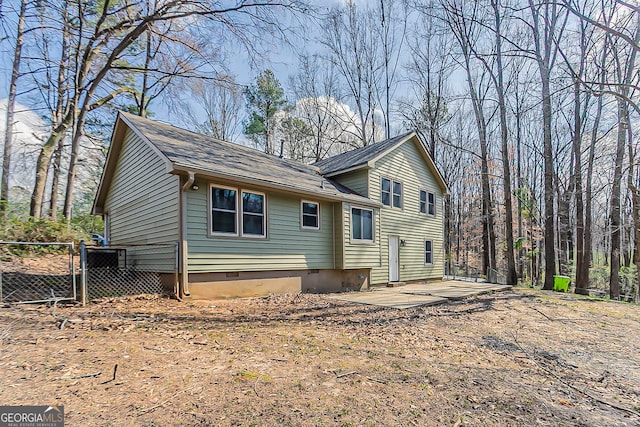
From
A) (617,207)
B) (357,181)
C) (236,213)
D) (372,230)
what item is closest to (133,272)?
(236,213)

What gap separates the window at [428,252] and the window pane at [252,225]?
953cm

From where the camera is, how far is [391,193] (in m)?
13.5

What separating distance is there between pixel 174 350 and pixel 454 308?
22.7 ft

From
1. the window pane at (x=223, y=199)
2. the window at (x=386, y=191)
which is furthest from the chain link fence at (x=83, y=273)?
the window at (x=386, y=191)

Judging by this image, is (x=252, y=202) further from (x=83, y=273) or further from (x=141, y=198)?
(x=83, y=273)

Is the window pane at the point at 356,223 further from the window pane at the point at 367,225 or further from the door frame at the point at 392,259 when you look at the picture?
the door frame at the point at 392,259

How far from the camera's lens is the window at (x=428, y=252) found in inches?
607

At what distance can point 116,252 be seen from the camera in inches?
431

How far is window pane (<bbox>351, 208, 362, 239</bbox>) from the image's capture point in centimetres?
1123

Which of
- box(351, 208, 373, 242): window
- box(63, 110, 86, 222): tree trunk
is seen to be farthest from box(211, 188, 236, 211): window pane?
box(63, 110, 86, 222): tree trunk

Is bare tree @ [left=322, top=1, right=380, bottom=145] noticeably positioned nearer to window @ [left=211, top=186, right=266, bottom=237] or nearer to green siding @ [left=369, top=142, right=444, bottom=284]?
green siding @ [left=369, top=142, right=444, bottom=284]

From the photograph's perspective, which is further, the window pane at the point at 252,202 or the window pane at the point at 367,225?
the window pane at the point at 367,225

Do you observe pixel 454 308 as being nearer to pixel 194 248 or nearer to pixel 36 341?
pixel 194 248

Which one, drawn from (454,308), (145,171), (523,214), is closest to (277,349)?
(454,308)
